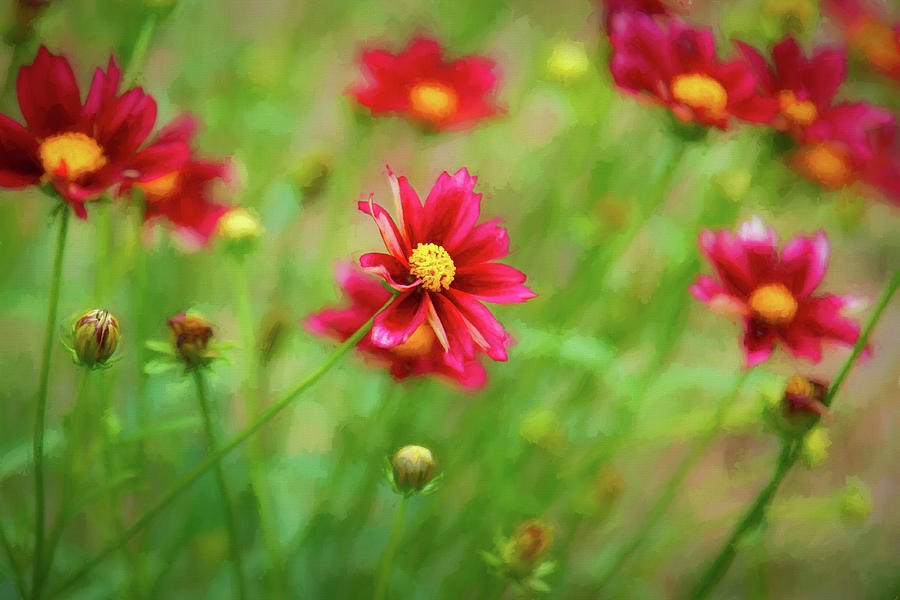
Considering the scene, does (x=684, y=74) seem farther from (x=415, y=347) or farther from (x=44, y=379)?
(x=44, y=379)

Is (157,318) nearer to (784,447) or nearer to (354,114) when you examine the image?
(354,114)

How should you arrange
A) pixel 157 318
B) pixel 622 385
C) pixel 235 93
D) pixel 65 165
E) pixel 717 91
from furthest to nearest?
pixel 235 93 → pixel 157 318 → pixel 622 385 → pixel 717 91 → pixel 65 165

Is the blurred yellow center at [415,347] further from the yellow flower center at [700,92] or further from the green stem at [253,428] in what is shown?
the yellow flower center at [700,92]

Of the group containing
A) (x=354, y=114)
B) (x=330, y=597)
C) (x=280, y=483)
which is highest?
(x=354, y=114)

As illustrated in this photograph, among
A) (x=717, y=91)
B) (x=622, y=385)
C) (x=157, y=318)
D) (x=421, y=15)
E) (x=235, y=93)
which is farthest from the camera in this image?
(x=421, y=15)

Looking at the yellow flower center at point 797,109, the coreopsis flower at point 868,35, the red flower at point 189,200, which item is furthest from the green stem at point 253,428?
the coreopsis flower at point 868,35

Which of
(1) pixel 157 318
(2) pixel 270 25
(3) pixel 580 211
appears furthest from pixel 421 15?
(1) pixel 157 318
